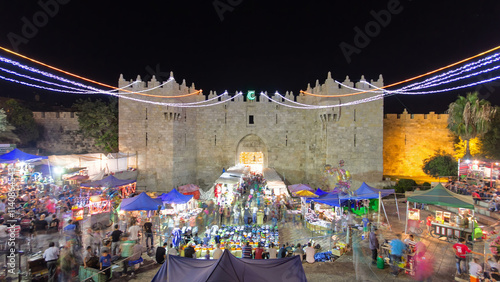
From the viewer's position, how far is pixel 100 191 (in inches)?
532

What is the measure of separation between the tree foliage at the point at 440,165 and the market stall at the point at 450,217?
11.8 metres

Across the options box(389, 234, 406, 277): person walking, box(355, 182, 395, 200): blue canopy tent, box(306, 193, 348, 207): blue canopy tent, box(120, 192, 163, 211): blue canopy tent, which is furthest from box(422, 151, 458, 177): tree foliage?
box(120, 192, 163, 211): blue canopy tent

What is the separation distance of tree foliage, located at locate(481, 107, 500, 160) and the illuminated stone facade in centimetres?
489

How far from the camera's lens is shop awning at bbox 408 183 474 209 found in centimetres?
864

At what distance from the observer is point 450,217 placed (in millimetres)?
9375

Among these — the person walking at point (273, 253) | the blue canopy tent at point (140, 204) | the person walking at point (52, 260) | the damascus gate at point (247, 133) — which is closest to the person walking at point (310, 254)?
the person walking at point (273, 253)

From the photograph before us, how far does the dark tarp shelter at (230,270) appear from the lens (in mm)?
Result: 4266

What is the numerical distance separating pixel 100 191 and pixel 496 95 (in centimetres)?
2990

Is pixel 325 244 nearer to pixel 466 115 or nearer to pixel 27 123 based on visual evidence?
pixel 466 115

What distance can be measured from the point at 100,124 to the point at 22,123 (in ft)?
21.3

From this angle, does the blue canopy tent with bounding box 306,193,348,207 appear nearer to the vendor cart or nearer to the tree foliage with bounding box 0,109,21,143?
the vendor cart

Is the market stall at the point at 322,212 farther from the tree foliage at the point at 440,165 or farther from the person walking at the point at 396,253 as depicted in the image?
the tree foliage at the point at 440,165

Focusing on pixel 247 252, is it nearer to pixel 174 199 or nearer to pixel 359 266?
pixel 359 266

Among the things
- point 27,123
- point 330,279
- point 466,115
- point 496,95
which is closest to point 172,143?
point 27,123
